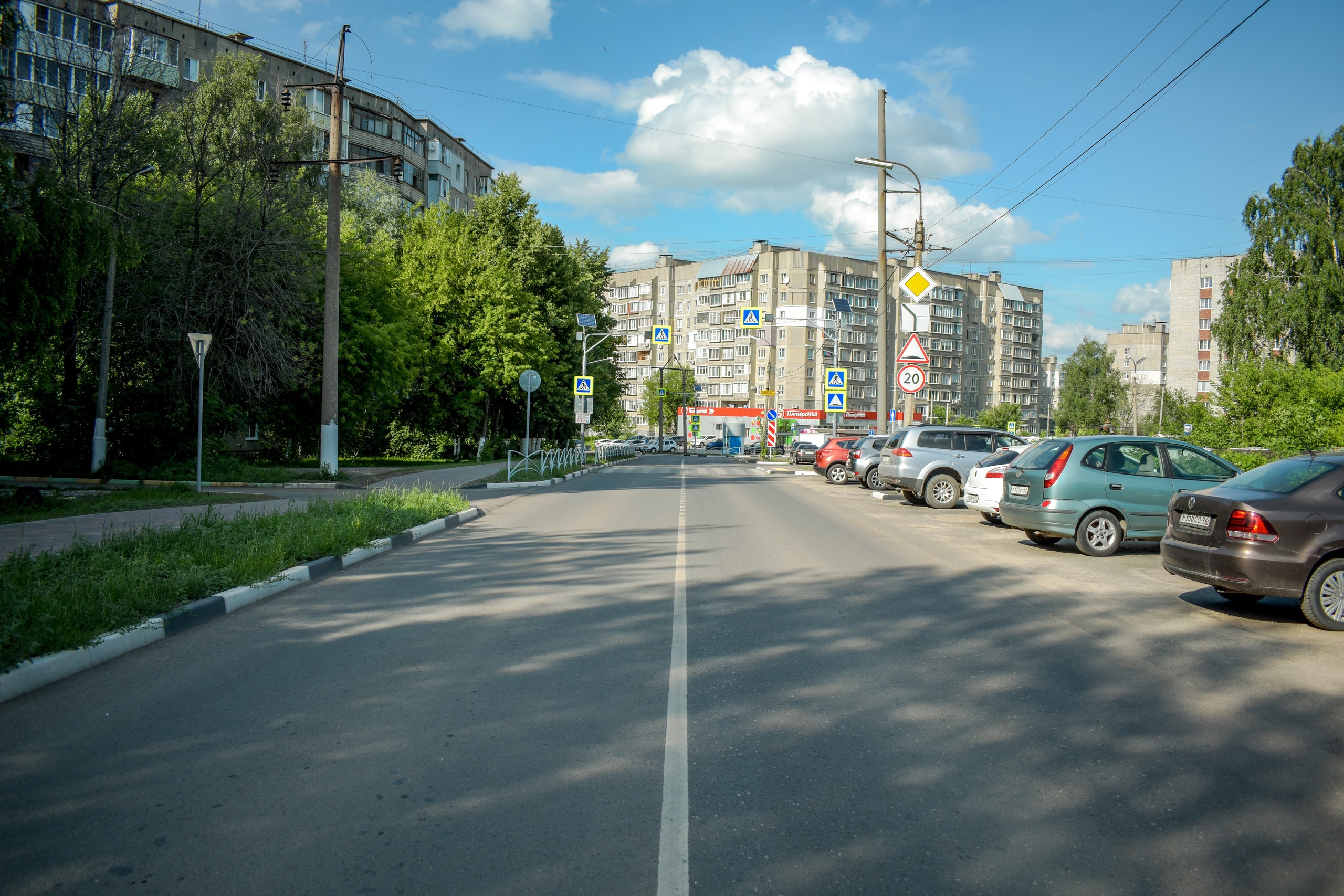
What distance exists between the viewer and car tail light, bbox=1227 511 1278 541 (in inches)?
293

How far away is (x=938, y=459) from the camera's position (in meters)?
20.1

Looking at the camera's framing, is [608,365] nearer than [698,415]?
Yes

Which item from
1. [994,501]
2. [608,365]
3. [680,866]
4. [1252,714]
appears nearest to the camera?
[680,866]

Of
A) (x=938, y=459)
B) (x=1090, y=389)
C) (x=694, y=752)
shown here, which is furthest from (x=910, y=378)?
(x=1090, y=389)

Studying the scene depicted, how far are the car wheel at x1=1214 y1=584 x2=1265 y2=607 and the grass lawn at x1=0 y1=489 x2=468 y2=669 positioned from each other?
9.35 meters

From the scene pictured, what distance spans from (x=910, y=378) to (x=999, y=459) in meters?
7.55

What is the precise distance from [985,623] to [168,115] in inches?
1059

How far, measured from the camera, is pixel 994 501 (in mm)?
15586

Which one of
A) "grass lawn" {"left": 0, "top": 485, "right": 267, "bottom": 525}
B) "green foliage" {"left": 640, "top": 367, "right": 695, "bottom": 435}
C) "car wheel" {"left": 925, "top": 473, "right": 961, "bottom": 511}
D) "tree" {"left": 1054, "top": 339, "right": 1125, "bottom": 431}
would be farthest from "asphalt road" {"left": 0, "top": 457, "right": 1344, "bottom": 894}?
"green foliage" {"left": 640, "top": 367, "right": 695, "bottom": 435}

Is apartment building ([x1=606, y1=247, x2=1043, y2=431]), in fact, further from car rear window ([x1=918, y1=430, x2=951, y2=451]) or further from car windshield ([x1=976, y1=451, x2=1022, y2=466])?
car windshield ([x1=976, y1=451, x2=1022, y2=466])

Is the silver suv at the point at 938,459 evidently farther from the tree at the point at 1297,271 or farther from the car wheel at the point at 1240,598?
the tree at the point at 1297,271

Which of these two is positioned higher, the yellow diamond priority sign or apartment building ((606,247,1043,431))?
apartment building ((606,247,1043,431))

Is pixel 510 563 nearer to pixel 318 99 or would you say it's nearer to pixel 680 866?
pixel 680 866

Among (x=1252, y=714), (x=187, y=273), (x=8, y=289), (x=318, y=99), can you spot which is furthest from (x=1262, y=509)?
(x=318, y=99)
